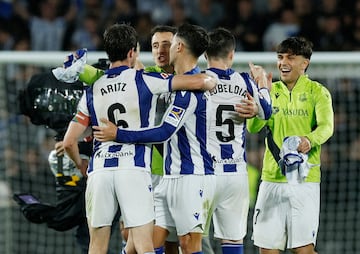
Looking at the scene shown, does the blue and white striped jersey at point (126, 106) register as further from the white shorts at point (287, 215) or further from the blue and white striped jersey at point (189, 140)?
the white shorts at point (287, 215)

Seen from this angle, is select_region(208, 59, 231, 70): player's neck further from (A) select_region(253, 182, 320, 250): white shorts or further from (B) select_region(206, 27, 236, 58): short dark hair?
(A) select_region(253, 182, 320, 250): white shorts

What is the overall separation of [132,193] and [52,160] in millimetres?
1708

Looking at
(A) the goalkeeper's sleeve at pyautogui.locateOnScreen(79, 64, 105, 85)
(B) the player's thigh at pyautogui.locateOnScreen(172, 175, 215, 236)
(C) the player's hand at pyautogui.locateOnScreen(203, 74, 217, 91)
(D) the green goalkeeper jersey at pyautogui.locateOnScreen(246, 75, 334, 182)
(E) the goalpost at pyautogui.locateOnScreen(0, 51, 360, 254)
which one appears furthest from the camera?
(E) the goalpost at pyautogui.locateOnScreen(0, 51, 360, 254)

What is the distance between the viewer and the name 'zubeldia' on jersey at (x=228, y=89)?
6.70 metres

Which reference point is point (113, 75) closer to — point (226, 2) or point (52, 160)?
point (52, 160)

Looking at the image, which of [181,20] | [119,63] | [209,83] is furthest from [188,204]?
[181,20]

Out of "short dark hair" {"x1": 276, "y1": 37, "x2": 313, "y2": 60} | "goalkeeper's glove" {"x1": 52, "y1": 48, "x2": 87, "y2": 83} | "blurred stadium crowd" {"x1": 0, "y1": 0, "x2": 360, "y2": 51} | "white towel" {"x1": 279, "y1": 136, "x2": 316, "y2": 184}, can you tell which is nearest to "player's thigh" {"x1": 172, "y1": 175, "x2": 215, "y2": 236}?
"white towel" {"x1": 279, "y1": 136, "x2": 316, "y2": 184}

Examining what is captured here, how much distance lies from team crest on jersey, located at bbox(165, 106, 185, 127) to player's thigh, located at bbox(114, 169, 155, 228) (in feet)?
1.22


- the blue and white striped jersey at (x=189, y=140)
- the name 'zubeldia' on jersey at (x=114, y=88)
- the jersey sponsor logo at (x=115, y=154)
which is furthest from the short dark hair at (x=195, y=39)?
the jersey sponsor logo at (x=115, y=154)

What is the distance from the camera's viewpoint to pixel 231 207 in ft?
22.3

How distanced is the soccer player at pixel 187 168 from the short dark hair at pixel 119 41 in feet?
1.18

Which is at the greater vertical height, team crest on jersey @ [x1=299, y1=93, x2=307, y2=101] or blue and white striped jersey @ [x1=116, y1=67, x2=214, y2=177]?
team crest on jersey @ [x1=299, y1=93, x2=307, y2=101]

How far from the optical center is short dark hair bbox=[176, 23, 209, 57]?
6.52 meters

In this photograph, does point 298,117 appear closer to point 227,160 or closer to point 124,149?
point 227,160
